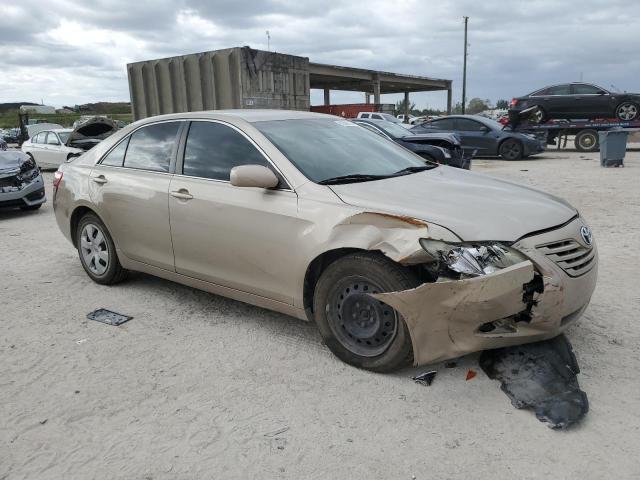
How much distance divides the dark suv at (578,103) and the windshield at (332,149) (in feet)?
55.9

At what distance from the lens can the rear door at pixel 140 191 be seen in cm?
436

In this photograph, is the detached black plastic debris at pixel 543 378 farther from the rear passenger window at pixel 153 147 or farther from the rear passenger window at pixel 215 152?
the rear passenger window at pixel 153 147

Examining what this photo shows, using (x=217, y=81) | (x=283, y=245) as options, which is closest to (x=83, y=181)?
(x=283, y=245)

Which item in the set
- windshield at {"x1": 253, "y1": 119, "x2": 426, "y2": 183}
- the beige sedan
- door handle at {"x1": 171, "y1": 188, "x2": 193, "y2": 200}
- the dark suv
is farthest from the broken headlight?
the dark suv

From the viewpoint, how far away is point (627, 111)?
61.5 feet

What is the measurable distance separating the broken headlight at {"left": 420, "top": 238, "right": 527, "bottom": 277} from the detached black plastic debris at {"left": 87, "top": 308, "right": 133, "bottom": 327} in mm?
2585

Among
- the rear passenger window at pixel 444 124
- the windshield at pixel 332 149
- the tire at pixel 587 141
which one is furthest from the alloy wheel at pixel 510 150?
the windshield at pixel 332 149

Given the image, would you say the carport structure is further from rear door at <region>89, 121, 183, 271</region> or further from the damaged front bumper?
the damaged front bumper

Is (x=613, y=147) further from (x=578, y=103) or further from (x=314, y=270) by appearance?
(x=314, y=270)

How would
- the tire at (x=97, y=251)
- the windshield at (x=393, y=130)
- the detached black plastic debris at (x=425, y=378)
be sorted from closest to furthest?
the detached black plastic debris at (x=425, y=378) → the tire at (x=97, y=251) → the windshield at (x=393, y=130)

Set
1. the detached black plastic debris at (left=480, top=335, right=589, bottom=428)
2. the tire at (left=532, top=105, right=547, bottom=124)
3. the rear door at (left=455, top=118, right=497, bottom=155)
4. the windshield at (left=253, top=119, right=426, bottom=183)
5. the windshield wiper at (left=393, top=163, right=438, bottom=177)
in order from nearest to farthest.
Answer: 1. the detached black plastic debris at (left=480, top=335, right=589, bottom=428)
2. the windshield at (left=253, top=119, right=426, bottom=183)
3. the windshield wiper at (left=393, top=163, right=438, bottom=177)
4. the rear door at (left=455, top=118, right=497, bottom=155)
5. the tire at (left=532, top=105, right=547, bottom=124)

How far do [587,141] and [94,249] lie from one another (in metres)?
19.9

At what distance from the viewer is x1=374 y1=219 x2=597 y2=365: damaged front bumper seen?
2.83 metres

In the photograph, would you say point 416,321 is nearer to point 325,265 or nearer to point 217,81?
point 325,265
